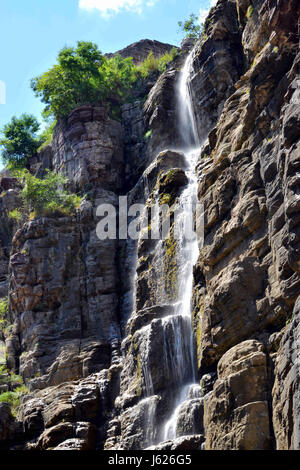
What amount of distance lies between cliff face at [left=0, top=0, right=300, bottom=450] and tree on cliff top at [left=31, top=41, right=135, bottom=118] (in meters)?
2.20

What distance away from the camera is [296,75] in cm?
1770

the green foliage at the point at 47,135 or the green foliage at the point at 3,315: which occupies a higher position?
the green foliage at the point at 47,135

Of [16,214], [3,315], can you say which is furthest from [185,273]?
[16,214]

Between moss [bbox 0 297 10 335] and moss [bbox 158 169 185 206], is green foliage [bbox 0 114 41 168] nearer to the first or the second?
moss [bbox 0 297 10 335]

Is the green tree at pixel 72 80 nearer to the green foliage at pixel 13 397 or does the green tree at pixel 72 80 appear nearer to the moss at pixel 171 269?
the moss at pixel 171 269

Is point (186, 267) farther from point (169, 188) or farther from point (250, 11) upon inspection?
point (250, 11)

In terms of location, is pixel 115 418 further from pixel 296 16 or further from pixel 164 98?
pixel 164 98

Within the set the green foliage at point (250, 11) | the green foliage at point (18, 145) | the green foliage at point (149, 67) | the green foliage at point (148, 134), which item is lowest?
the green foliage at point (250, 11)

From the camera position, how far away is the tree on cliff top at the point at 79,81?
37.8 metres

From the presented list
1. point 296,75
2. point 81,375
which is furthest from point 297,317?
point 81,375

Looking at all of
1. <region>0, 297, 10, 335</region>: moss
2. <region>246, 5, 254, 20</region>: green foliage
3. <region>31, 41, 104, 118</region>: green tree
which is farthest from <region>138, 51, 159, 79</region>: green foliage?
<region>246, 5, 254, 20</region>: green foliage

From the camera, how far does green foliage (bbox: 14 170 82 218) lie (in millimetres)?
32750

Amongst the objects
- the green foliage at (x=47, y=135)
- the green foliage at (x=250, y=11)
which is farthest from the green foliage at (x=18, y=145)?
the green foliage at (x=250, y=11)

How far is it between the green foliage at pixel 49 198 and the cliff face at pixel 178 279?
795 millimetres
